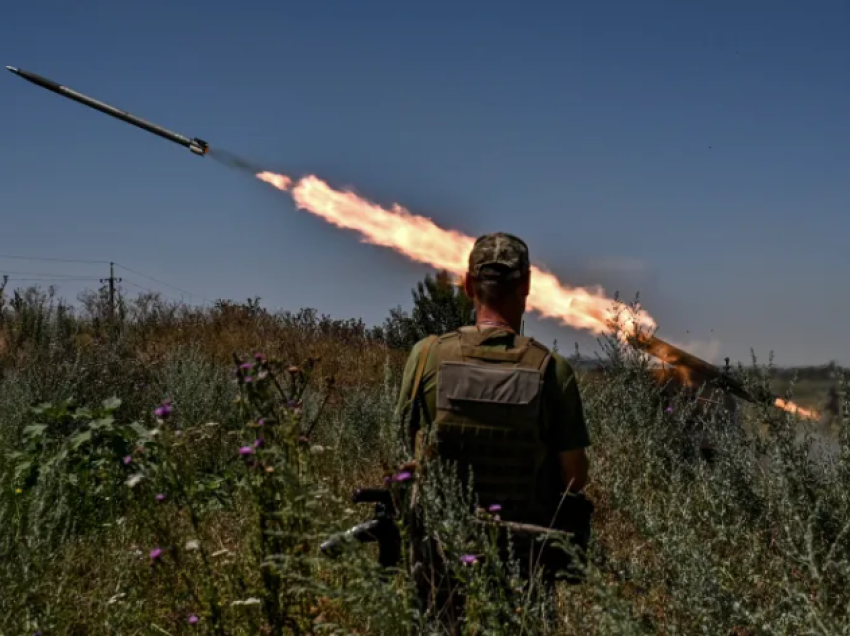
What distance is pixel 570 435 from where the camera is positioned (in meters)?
3.54

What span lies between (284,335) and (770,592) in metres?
17.0

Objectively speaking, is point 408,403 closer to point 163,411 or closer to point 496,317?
point 496,317

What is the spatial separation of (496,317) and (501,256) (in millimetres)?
265

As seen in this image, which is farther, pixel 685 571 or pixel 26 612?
pixel 26 612

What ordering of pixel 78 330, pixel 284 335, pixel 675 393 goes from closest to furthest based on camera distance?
pixel 675 393 < pixel 78 330 < pixel 284 335

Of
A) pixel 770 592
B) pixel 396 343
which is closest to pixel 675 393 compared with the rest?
pixel 770 592

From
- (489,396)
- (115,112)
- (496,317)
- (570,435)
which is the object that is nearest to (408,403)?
(489,396)

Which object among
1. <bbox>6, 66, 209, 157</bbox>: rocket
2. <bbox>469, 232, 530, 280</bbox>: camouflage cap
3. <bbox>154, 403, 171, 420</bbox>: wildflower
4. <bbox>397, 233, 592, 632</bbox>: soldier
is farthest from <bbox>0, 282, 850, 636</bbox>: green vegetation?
<bbox>6, 66, 209, 157</bbox>: rocket

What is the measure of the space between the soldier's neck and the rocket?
586 inches

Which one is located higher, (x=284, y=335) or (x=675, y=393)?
(x=284, y=335)

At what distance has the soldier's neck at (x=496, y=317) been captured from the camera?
12.1 ft

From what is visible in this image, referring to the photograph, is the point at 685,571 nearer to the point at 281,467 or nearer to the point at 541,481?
the point at 541,481

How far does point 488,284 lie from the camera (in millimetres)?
3652

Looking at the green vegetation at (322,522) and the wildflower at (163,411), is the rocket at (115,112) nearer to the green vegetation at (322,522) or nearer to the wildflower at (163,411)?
the green vegetation at (322,522)
